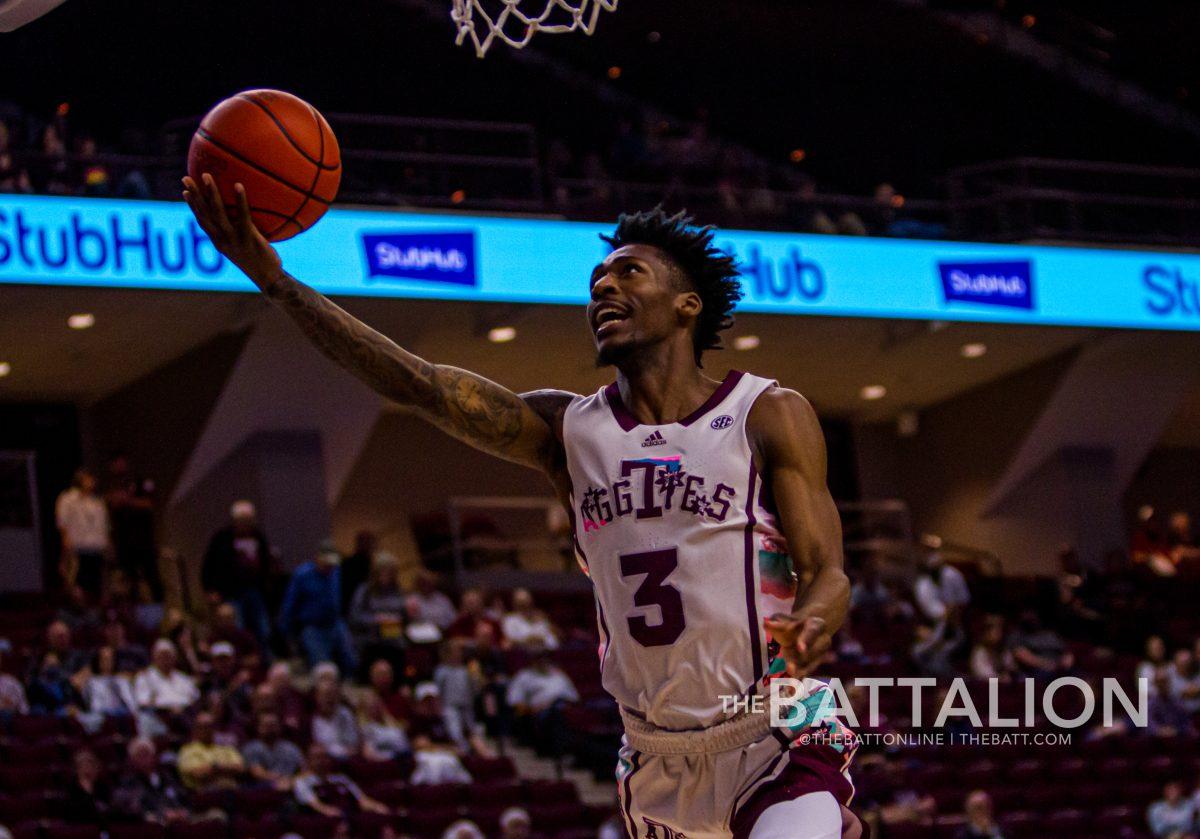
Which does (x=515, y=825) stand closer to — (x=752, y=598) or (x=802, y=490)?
(x=752, y=598)

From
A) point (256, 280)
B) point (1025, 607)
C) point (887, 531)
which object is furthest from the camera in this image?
point (887, 531)

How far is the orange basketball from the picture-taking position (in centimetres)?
500

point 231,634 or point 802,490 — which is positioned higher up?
point 231,634

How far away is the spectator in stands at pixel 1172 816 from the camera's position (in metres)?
14.4

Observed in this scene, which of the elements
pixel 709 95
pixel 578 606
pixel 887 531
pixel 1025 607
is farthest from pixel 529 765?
pixel 709 95

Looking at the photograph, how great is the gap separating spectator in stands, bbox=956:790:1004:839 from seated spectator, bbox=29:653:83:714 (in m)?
6.05

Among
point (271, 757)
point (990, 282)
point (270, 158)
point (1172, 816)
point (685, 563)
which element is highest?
point (990, 282)

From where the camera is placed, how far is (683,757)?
5.04 metres

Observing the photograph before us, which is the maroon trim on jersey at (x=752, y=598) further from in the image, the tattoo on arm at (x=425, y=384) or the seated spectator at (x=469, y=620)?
the seated spectator at (x=469, y=620)

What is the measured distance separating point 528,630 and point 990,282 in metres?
7.12

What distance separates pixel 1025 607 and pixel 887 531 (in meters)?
3.04

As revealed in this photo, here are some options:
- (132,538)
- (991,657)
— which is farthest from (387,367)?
(991,657)

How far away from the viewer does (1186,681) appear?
1745 centimetres

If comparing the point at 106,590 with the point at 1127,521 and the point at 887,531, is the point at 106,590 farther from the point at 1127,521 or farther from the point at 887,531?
the point at 1127,521
